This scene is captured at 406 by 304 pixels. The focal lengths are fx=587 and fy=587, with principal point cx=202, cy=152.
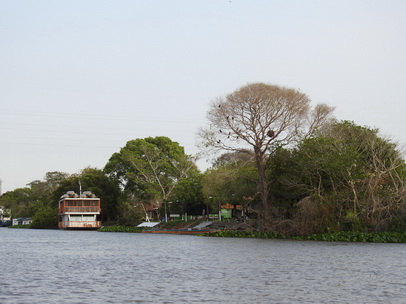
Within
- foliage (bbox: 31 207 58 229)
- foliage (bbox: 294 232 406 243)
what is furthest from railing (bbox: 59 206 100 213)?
foliage (bbox: 294 232 406 243)

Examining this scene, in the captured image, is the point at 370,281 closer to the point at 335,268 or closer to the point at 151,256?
the point at 335,268

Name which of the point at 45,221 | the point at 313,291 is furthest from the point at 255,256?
the point at 45,221

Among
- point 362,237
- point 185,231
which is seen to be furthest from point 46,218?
point 362,237

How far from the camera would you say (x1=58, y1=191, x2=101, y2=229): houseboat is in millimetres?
97688

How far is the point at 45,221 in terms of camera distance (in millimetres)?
112250

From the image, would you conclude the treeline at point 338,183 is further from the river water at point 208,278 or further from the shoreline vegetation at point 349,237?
the river water at point 208,278

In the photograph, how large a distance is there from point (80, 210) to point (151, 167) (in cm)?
1824

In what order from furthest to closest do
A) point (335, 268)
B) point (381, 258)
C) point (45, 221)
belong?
point (45, 221)
point (381, 258)
point (335, 268)

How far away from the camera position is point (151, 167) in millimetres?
86312

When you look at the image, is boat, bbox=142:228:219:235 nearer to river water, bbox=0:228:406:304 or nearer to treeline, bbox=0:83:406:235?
treeline, bbox=0:83:406:235

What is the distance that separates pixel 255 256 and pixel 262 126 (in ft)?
80.0

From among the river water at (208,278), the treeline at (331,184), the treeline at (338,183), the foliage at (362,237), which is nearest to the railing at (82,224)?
the treeline at (331,184)

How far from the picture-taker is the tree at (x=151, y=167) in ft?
279

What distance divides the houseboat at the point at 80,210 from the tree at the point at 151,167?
6.71 meters
